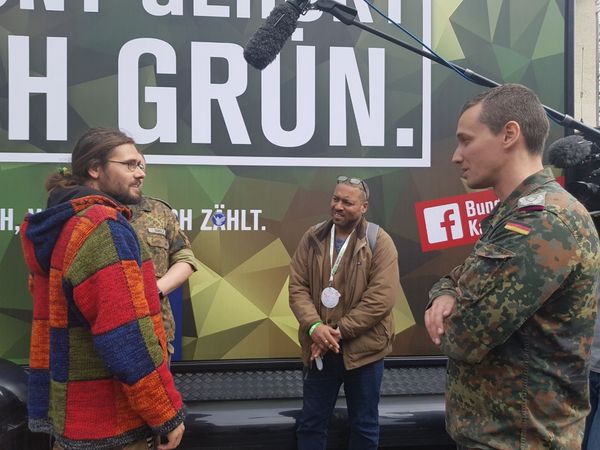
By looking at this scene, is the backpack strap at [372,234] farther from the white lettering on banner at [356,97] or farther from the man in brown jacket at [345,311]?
the white lettering on banner at [356,97]

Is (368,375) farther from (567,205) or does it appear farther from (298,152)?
(567,205)

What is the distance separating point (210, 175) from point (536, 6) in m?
1.74

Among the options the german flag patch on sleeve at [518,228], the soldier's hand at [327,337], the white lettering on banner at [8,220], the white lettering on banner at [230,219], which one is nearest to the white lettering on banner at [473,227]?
the soldier's hand at [327,337]

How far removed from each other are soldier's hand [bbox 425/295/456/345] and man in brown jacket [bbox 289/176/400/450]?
0.93 metres

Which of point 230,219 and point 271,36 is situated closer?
point 271,36

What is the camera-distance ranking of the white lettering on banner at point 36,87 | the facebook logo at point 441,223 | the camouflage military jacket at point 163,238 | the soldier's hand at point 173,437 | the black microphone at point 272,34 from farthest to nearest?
the facebook logo at point 441,223 < the white lettering on banner at point 36,87 < the camouflage military jacket at point 163,238 < the black microphone at point 272,34 < the soldier's hand at point 173,437

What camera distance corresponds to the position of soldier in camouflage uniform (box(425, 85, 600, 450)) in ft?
3.97

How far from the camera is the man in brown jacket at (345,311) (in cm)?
233

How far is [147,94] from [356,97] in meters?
0.93

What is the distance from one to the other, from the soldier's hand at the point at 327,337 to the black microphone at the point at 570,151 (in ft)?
3.91

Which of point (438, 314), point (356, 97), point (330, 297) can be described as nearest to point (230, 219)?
point (330, 297)

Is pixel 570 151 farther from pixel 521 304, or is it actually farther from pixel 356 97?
pixel 521 304

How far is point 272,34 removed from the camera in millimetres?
1870

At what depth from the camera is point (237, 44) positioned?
8.09 feet
